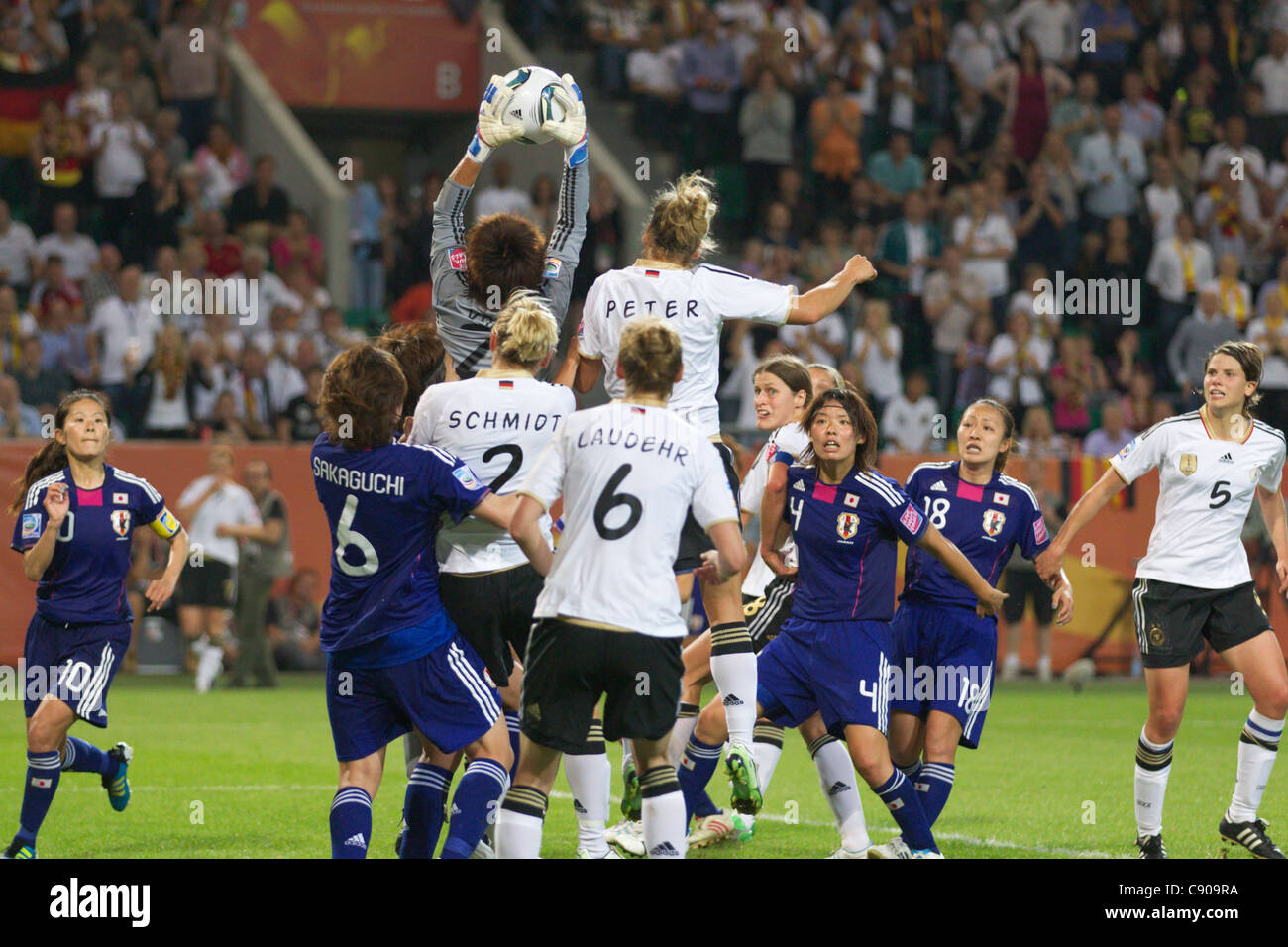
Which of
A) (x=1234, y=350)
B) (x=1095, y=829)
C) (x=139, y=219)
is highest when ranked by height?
(x=139, y=219)

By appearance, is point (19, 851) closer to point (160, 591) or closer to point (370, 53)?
point (160, 591)

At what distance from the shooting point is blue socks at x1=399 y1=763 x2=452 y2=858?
21.2ft

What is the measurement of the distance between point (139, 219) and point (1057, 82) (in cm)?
1109

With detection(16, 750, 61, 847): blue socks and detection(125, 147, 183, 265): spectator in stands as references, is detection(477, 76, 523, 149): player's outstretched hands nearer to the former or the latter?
detection(16, 750, 61, 847): blue socks

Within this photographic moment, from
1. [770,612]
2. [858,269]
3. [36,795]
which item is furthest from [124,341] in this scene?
[858,269]

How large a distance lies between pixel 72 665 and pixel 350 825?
7.50ft

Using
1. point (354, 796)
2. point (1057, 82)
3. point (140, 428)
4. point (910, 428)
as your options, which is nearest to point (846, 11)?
point (1057, 82)

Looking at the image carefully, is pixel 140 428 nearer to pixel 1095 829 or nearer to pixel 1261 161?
pixel 1095 829

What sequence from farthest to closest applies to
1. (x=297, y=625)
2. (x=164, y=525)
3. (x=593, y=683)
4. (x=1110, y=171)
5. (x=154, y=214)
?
(x=1110, y=171), (x=154, y=214), (x=297, y=625), (x=164, y=525), (x=593, y=683)

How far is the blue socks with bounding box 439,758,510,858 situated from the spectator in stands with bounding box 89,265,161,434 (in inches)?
451

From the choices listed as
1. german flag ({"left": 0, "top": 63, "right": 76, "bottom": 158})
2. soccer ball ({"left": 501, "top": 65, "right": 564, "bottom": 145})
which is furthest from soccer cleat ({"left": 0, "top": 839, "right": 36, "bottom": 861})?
german flag ({"left": 0, "top": 63, "right": 76, "bottom": 158})

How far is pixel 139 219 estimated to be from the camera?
18625 mm

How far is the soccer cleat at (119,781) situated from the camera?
8.52 metres

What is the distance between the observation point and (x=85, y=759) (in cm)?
828
